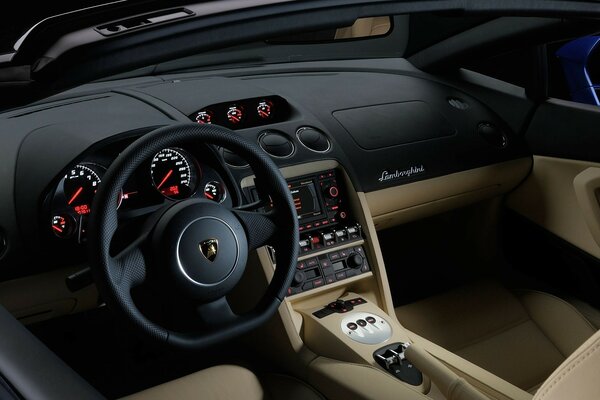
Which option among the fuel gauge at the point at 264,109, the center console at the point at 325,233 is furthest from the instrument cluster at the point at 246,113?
the center console at the point at 325,233

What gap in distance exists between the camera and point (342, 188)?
7.58ft

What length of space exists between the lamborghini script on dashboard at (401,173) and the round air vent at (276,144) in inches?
12.8

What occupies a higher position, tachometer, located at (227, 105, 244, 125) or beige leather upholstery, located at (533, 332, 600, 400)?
beige leather upholstery, located at (533, 332, 600, 400)

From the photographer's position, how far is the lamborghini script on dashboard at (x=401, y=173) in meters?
2.38

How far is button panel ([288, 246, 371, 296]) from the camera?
2.20m

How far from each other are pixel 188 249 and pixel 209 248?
0.04 m

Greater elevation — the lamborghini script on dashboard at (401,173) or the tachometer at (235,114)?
the tachometer at (235,114)

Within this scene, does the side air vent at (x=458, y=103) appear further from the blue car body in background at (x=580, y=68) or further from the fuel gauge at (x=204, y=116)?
the fuel gauge at (x=204, y=116)

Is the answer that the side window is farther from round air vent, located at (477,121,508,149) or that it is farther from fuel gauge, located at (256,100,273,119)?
fuel gauge, located at (256,100,273,119)

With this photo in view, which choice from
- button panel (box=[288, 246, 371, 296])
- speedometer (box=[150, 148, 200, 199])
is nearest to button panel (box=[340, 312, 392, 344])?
button panel (box=[288, 246, 371, 296])

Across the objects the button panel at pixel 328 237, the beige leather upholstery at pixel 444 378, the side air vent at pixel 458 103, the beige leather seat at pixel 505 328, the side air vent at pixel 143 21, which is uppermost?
the side air vent at pixel 143 21

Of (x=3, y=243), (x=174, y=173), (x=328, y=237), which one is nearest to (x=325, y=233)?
(x=328, y=237)

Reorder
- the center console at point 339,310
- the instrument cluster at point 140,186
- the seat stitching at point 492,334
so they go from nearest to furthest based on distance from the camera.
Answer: the instrument cluster at point 140,186 → the center console at point 339,310 → the seat stitching at point 492,334

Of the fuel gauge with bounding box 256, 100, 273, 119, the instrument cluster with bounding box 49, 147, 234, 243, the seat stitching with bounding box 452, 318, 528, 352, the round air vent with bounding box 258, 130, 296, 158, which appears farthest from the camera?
the seat stitching with bounding box 452, 318, 528, 352
